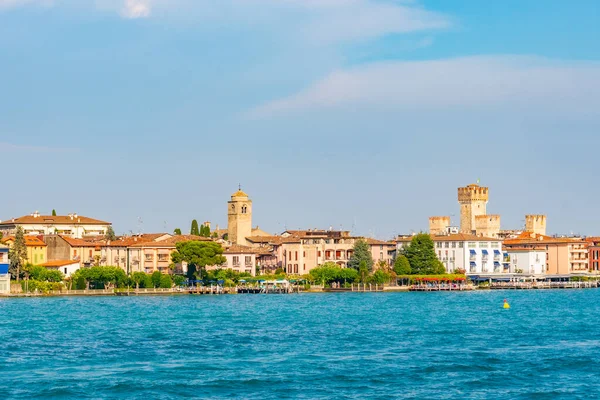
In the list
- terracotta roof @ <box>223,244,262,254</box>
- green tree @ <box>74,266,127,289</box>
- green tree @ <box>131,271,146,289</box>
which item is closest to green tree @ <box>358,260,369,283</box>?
terracotta roof @ <box>223,244,262,254</box>

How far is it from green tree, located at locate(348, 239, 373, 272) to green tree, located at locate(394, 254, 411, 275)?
2794 mm

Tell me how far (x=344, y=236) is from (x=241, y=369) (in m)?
72.3

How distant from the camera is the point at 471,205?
130m

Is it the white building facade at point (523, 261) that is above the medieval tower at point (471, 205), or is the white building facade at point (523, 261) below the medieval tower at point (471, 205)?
below

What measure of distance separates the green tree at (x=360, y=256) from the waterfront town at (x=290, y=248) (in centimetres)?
28

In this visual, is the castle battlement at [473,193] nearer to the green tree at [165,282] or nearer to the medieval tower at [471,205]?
the medieval tower at [471,205]

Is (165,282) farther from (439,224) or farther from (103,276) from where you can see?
(439,224)

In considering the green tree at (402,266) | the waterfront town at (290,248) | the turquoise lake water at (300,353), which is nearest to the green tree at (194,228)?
the waterfront town at (290,248)

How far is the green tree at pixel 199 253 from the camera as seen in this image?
321 ft

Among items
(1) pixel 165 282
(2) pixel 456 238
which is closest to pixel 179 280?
(1) pixel 165 282

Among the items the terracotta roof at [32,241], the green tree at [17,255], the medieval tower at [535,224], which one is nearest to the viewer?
the green tree at [17,255]

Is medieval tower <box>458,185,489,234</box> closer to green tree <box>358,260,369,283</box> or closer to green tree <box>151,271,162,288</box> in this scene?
green tree <box>358,260,369,283</box>

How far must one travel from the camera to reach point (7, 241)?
107688 mm

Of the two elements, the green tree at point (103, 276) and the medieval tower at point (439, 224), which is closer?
the green tree at point (103, 276)
